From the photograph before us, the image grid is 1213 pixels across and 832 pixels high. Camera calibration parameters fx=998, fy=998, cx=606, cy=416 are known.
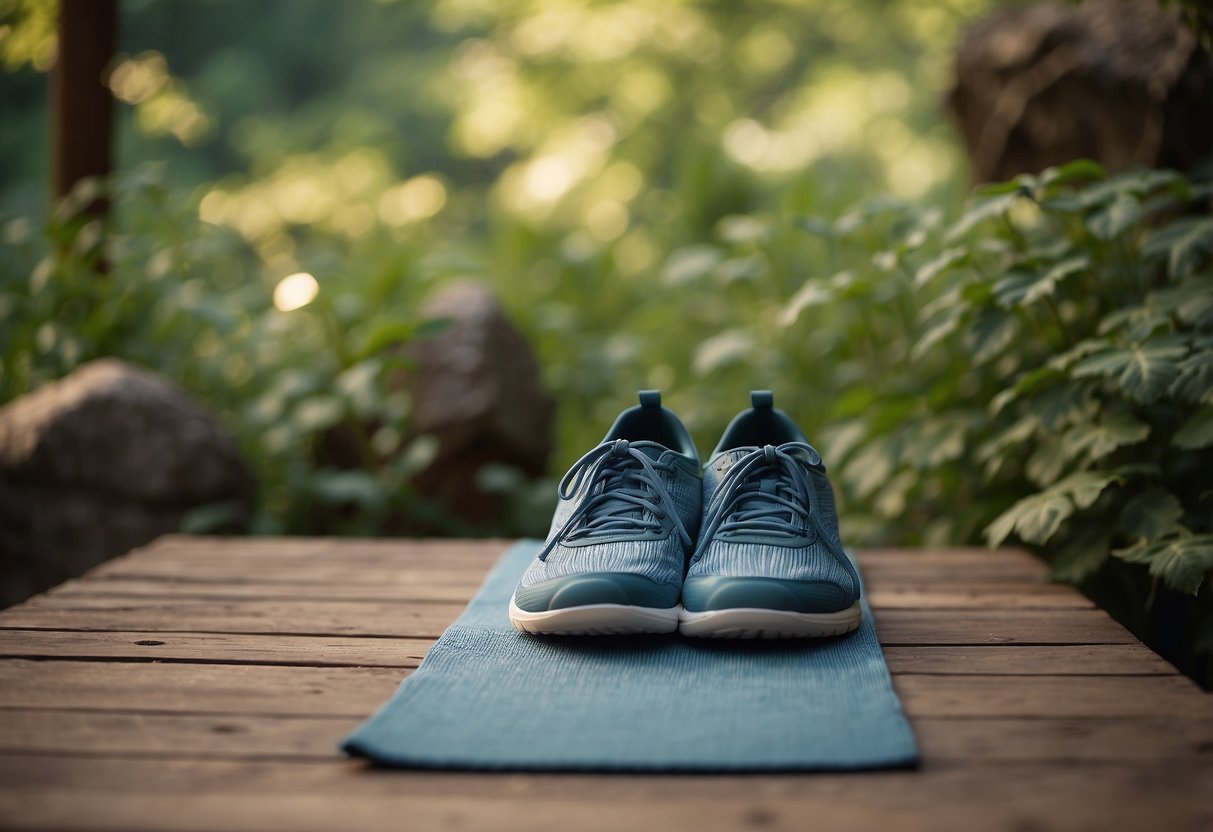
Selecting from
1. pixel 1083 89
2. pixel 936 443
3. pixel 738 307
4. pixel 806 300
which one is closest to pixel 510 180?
pixel 738 307

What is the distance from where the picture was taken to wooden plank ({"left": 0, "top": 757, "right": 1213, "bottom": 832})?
96cm

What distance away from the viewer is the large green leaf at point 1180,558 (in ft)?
5.03

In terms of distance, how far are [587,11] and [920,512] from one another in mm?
4570

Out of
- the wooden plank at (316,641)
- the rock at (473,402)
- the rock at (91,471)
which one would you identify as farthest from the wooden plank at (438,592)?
the rock at (473,402)

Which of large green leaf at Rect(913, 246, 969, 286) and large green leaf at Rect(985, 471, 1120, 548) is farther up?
large green leaf at Rect(913, 246, 969, 286)

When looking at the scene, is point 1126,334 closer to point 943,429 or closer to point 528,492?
point 943,429

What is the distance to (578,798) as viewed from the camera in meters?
1.01

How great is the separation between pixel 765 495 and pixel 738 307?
2.11 meters

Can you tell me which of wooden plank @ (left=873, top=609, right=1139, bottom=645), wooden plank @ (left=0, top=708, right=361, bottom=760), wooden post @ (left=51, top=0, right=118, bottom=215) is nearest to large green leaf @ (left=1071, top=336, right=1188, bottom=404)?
wooden plank @ (left=873, top=609, right=1139, bottom=645)

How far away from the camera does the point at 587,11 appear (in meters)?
6.32

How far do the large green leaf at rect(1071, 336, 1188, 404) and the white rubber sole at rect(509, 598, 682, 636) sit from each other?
0.88m

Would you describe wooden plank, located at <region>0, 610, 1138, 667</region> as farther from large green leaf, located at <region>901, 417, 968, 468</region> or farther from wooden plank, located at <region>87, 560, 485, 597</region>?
large green leaf, located at <region>901, 417, 968, 468</region>

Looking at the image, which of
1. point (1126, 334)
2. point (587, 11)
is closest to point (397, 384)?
point (1126, 334)

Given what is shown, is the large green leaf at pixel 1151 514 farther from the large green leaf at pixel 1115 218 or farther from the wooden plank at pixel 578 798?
the wooden plank at pixel 578 798
